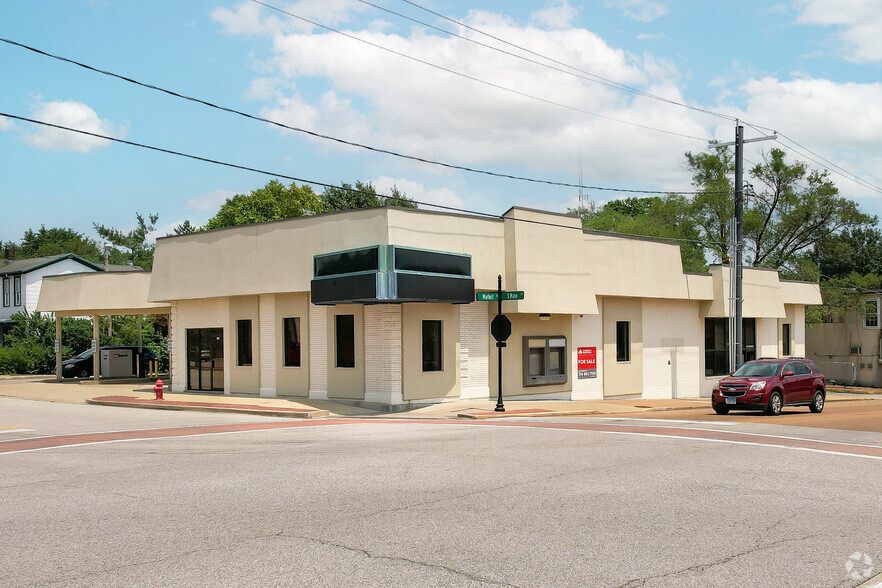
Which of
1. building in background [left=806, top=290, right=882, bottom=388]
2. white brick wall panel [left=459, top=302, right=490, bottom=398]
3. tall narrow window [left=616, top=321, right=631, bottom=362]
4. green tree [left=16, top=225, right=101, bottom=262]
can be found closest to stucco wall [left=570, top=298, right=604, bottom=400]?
tall narrow window [left=616, top=321, right=631, bottom=362]

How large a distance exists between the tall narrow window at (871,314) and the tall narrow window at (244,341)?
42.3m

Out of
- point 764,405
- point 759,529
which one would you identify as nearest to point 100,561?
point 759,529

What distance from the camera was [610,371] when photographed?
1214 inches

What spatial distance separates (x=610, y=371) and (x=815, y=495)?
68.9ft

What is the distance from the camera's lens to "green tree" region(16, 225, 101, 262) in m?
94.8

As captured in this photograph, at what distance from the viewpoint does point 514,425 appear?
19094 mm

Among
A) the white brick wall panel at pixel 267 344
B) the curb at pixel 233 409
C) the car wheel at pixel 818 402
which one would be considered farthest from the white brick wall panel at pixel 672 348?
the curb at pixel 233 409

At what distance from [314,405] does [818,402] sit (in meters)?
15.7

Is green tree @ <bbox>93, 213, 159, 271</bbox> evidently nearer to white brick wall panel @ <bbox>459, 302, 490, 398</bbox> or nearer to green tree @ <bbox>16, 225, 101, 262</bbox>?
green tree @ <bbox>16, 225, 101, 262</bbox>

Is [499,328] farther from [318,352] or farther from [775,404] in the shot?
[775,404]

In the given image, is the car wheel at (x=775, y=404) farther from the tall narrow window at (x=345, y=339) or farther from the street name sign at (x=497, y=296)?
the tall narrow window at (x=345, y=339)

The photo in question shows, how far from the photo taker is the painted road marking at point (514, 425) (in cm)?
1479

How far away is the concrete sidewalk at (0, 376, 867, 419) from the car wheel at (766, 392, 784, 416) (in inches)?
175

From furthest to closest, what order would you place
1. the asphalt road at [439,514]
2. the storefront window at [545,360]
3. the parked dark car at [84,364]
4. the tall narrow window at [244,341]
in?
the parked dark car at [84,364] < the tall narrow window at [244,341] < the storefront window at [545,360] < the asphalt road at [439,514]
